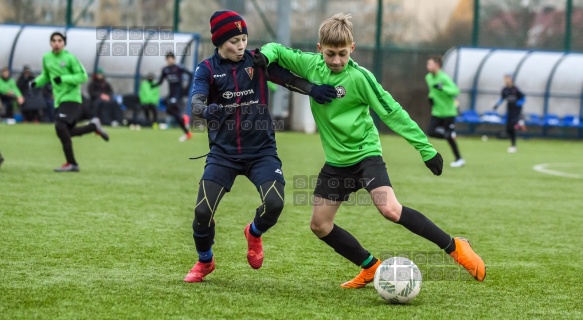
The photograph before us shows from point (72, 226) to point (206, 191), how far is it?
113 inches

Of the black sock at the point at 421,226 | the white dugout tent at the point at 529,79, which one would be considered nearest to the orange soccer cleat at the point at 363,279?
the black sock at the point at 421,226

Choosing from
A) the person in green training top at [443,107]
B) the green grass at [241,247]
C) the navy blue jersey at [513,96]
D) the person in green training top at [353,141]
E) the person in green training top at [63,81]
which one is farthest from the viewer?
the navy blue jersey at [513,96]

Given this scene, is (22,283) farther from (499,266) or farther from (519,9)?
(519,9)

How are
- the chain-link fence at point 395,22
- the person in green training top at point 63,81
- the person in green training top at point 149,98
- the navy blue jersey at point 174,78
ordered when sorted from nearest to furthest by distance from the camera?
the person in green training top at point 63,81 < the navy blue jersey at point 174,78 < the person in green training top at point 149,98 < the chain-link fence at point 395,22

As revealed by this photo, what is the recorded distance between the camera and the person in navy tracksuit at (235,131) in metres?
6.27

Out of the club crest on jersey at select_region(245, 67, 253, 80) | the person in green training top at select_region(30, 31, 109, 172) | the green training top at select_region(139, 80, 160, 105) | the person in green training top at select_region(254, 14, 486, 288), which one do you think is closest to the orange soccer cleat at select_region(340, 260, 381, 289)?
the person in green training top at select_region(254, 14, 486, 288)

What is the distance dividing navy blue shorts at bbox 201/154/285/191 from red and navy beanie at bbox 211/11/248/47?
0.75 meters

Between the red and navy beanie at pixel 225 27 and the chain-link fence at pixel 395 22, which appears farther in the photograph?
the chain-link fence at pixel 395 22

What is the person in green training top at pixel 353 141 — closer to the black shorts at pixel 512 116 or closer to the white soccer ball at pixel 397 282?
the white soccer ball at pixel 397 282

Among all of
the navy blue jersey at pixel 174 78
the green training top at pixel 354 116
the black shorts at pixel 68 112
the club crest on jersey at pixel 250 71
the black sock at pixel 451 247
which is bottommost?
the navy blue jersey at pixel 174 78

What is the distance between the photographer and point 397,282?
5.82 m

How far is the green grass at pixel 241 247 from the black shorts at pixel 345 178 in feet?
1.99

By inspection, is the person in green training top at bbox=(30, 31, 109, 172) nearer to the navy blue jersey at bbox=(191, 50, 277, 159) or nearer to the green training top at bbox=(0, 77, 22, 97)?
the navy blue jersey at bbox=(191, 50, 277, 159)

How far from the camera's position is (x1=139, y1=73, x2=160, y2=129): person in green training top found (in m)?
28.7
